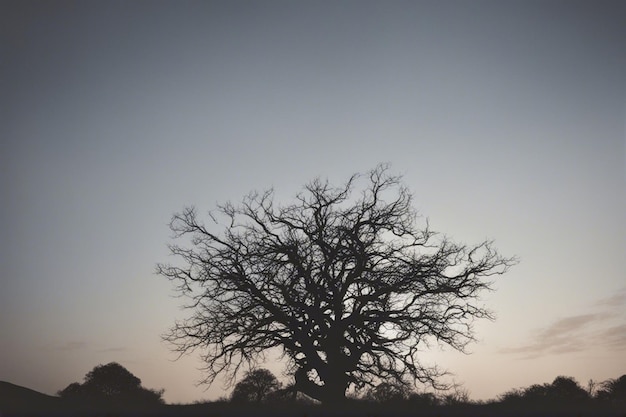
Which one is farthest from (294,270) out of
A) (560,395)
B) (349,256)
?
(560,395)

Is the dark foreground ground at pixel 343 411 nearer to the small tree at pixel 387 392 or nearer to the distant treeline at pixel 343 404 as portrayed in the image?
the distant treeline at pixel 343 404

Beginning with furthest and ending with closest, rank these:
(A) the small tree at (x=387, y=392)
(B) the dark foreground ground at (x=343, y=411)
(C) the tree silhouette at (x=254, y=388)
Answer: (C) the tree silhouette at (x=254, y=388) < (A) the small tree at (x=387, y=392) < (B) the dark foreground ground at (x=343, y=411)

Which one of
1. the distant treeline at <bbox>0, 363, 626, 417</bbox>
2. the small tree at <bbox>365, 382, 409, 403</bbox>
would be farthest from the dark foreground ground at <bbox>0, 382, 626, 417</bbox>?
the small tree at <bbox>365, 382, 409, 403</bbox>

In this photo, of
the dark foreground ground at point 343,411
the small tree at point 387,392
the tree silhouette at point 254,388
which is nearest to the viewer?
the dark foreground ground at point 343,411

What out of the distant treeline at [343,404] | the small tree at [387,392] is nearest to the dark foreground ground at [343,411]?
the distant treeline at [343,404]

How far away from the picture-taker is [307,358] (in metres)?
21.9

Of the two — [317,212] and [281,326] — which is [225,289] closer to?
[281,326]

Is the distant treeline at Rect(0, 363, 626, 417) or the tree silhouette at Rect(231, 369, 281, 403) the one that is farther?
the tree silhouette at Rect(231, 369, 281, 403)

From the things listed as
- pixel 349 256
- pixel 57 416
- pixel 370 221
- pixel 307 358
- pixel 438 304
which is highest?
pixel 370 221

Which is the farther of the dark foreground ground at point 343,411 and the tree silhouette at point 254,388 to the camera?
the tree silhouette at point 254,388

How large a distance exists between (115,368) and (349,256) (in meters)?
29.2

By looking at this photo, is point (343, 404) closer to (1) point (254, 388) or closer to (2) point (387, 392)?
(2) point (387, 392)

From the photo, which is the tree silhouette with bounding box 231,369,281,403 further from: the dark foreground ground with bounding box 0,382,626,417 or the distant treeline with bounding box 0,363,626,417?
the dark foreground ground with bounding box 0,382,626,417

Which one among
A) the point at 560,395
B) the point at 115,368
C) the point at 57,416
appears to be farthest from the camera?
the point at 115,368
